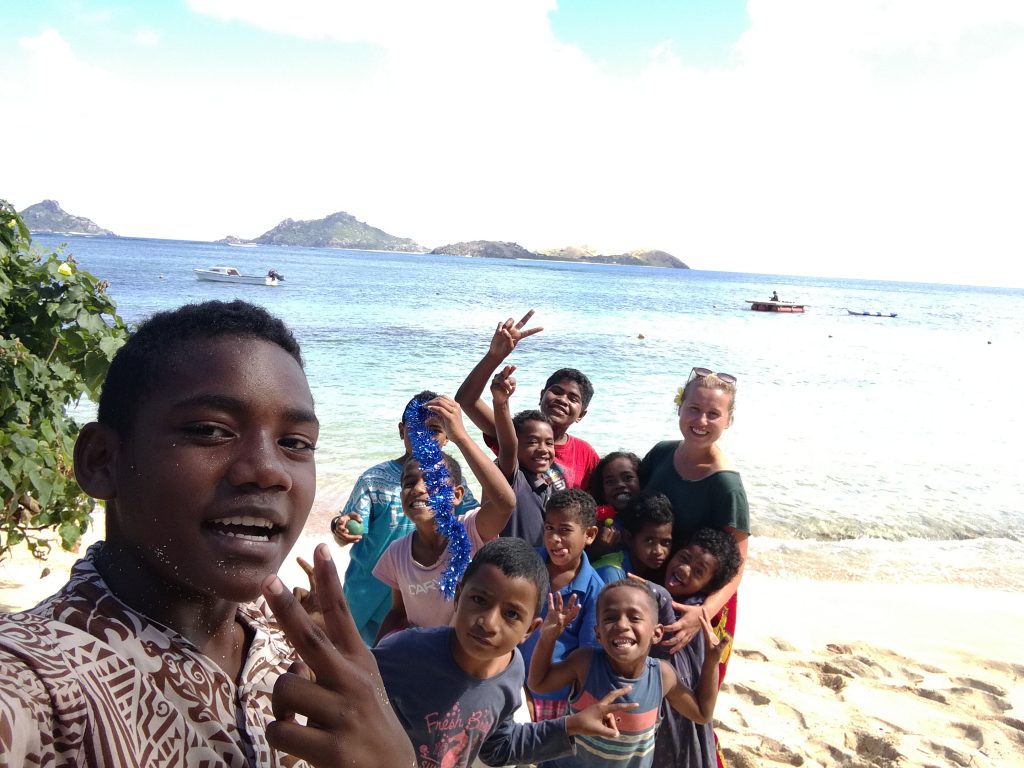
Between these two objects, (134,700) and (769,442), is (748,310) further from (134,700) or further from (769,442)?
(134,700)

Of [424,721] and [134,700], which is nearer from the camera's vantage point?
[134,700]

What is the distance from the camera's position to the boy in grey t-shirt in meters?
2.51

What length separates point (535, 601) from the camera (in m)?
2.70

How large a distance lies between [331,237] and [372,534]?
176 m

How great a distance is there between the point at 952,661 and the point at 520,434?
3862 mm

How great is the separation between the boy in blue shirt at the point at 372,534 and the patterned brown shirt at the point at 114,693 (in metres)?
2.47

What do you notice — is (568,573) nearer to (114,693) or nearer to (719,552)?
(719,552)

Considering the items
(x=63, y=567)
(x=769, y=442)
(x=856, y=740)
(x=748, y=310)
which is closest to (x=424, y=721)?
(x=856, y=740)

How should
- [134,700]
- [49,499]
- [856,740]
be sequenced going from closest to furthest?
[134,700] → [49,499] → [856,740]

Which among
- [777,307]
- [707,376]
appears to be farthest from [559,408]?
[777,307]

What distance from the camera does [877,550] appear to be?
8500 mm

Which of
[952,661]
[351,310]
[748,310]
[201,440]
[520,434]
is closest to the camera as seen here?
[201,440]

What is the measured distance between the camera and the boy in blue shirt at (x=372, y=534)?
350 centimetres

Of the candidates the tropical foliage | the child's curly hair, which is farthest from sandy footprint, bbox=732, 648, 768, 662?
the tropical foliage
